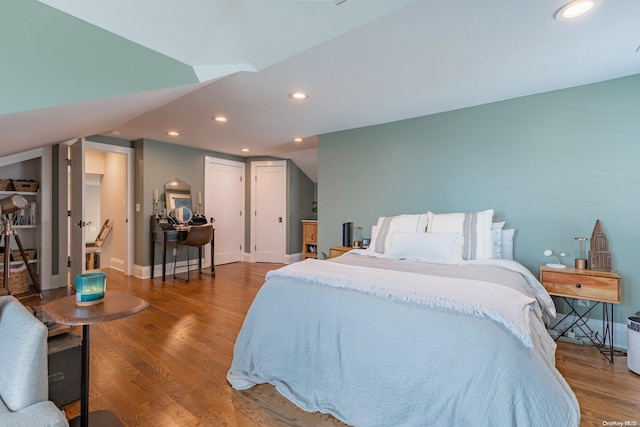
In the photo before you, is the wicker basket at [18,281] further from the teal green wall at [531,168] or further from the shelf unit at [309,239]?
the teal green wall at [531,168]

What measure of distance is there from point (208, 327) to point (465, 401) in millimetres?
2357

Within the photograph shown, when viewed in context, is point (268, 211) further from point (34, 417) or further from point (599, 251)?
point (34, 417)

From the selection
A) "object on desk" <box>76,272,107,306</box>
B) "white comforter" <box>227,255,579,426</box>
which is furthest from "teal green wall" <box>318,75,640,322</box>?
"object on desk" <box>76,272,107,306</box>

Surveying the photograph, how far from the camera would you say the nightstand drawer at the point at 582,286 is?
2244 mm

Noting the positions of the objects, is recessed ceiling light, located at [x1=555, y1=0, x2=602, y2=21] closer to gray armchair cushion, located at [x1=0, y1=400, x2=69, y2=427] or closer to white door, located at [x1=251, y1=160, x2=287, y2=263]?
gray armchair cushion, located at [x1=0, y1=400, x2=69, y2=427]

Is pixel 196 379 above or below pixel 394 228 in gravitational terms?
below

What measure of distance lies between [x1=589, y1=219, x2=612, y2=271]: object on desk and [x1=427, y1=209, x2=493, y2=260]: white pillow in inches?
30.0

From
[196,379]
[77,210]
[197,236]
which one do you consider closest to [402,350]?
[196,379]

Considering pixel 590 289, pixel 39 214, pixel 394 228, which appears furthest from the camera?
pixel 39 214

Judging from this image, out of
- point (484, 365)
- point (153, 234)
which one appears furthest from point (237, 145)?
point (484, 365)

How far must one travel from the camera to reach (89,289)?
1354mm

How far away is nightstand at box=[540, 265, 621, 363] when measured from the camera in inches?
88.7

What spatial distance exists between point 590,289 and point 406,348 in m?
1.85

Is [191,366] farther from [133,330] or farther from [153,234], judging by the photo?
[153,234]
